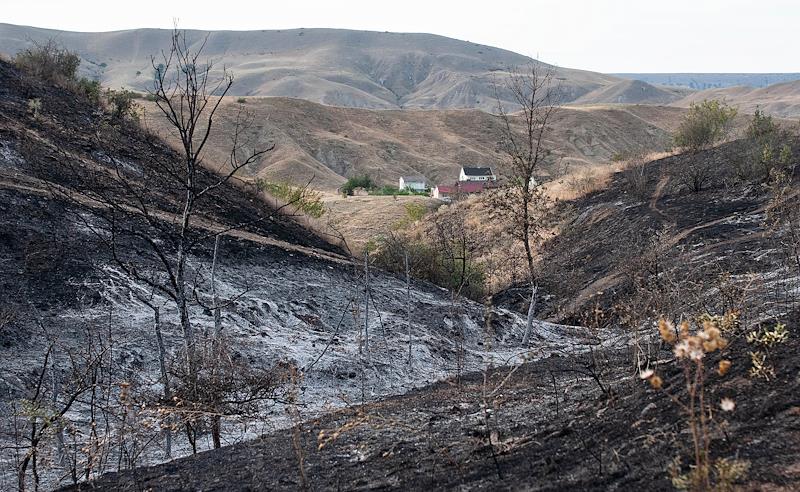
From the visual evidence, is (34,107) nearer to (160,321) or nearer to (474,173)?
(160,321)

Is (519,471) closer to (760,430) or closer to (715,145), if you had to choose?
(760,430)

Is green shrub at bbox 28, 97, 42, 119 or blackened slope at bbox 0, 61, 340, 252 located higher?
green shrub at bbox 28, 97, 42, 119

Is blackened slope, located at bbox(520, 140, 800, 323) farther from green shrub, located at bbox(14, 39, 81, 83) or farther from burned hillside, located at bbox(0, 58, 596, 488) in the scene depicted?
green shrub, located at bbox(14, 39, 81, 83)

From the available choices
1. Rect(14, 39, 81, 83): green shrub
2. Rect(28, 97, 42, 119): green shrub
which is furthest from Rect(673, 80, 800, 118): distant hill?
Rect(28, 97, 42, 119): green shrub

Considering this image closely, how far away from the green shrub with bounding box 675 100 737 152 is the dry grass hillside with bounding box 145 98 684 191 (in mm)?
25501

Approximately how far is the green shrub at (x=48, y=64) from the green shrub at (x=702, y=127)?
28.4 m

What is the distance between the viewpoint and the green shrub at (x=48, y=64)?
2367 cm

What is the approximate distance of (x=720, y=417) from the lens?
463 centimetres

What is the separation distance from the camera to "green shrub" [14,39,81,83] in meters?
23.7

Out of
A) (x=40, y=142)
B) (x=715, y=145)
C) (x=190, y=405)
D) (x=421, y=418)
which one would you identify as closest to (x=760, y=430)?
(x=421, y=418)

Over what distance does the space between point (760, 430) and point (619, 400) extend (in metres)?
1.90

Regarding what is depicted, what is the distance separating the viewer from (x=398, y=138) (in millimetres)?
87938

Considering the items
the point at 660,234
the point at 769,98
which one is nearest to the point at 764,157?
the point at 660,234

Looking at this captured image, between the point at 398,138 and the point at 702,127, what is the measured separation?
178ft
